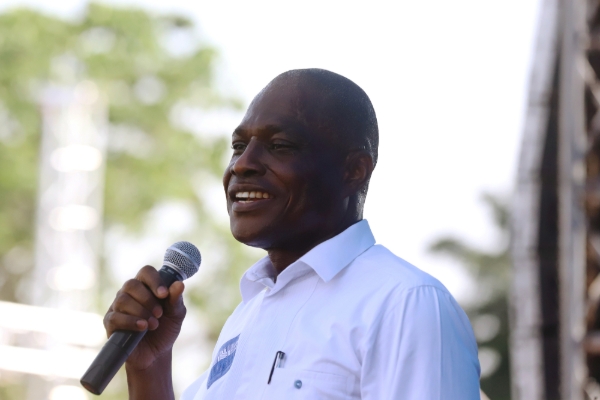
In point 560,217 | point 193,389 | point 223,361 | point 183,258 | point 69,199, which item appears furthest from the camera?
point 69,199

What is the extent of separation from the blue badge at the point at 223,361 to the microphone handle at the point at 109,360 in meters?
0.22

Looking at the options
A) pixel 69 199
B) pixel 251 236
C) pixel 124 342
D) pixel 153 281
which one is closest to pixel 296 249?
pixel 251 236

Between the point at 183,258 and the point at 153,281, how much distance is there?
0.25m

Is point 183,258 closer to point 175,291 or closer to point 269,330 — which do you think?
point 175,291

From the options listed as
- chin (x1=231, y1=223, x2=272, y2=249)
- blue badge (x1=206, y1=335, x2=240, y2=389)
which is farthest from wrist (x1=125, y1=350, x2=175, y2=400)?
chin (x1=231, y1=223, x2=272, y2=249)

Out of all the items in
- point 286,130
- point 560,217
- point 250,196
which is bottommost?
point 560,217

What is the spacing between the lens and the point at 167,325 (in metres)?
2.26

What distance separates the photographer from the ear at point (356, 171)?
6.98 ft

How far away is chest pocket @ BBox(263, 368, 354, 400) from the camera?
5.81ft

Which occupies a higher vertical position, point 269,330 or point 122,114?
point 269,330

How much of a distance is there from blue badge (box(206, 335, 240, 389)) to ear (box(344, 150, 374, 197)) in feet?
1.45

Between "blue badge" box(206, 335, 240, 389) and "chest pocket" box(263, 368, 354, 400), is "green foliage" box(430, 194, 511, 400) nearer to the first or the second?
"blue badge" box(206, 335, 240, 389)

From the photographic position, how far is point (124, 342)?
1.93 metres

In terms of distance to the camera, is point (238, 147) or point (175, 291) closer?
point (175, 291)
